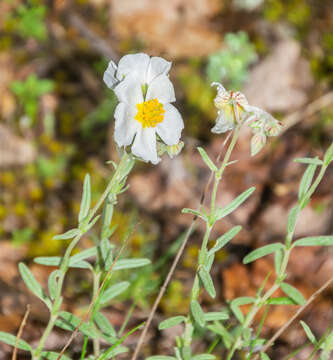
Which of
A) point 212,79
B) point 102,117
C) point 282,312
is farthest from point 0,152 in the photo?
point 282,312

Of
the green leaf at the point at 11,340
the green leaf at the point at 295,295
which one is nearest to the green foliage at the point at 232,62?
the green leaf at the point at 295,295

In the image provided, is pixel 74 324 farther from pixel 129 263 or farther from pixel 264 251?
pixel 264 251

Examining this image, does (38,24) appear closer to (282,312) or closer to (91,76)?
(91,76)

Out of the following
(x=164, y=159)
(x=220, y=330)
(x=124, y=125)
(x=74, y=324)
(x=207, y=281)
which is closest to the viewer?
(x=124, y=125)

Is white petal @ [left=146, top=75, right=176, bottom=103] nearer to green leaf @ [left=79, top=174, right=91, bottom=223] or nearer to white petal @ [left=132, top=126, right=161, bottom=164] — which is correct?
white petal @ [left=132, top=126, right=161, bottom=164]

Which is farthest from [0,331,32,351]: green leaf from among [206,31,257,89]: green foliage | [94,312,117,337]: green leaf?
[206,31,257,89]: green foliage

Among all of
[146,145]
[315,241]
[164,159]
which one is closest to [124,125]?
[146,145]
